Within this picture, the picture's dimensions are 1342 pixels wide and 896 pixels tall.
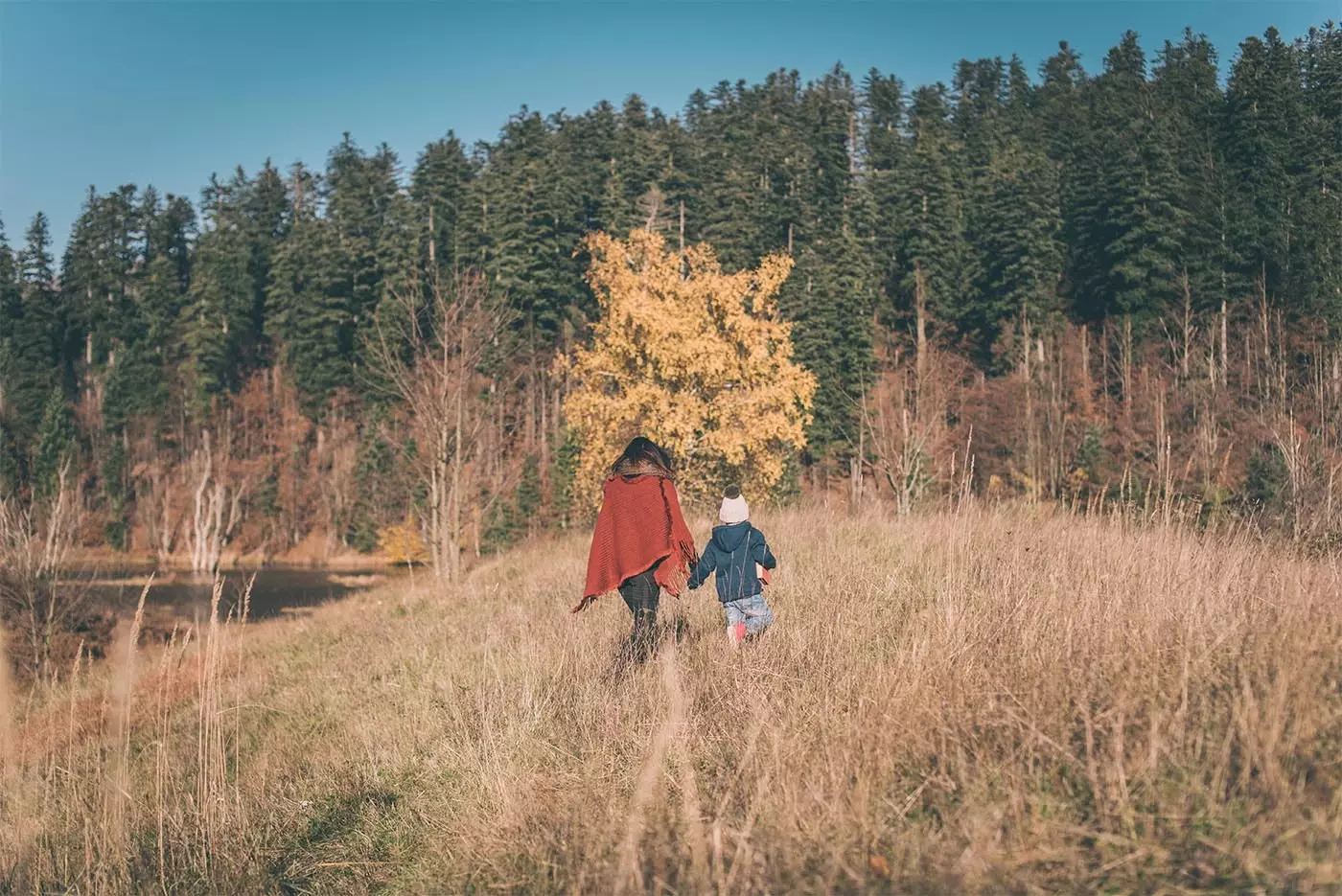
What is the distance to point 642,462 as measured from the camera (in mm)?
6734

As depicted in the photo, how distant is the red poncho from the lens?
6520mm

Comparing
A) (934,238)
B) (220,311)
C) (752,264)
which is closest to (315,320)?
(220,311)

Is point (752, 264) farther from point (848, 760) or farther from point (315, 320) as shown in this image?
point (848, 760)

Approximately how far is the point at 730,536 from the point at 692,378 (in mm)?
16743

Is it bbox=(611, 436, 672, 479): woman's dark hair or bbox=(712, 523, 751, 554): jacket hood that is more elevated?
bbox=(611, 436, 672, 479): woman's dark hair

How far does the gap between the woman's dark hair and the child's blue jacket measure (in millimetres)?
678

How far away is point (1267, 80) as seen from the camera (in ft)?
148

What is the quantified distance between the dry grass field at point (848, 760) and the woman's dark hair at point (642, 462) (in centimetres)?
131

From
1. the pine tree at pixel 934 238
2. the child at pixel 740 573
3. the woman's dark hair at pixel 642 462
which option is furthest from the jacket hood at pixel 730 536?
the pine tree at pixel 934 238

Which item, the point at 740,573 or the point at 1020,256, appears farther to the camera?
the point at 1020,256

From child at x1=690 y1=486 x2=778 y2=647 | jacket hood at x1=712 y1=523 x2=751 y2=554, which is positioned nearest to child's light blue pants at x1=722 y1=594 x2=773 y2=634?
child at x1=690 y1=486 x2=778 y2=647

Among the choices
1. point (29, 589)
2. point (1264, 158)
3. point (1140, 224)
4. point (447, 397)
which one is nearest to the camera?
point (29, 589)

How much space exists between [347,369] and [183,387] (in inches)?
472

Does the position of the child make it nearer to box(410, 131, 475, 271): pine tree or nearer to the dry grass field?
the dry grass field
